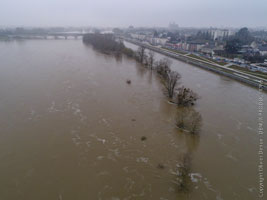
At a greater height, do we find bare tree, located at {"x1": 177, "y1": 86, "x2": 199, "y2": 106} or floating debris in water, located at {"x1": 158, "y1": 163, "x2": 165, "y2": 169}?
bare tree, located at {"x1": 177, "y1": 86, "x2": 199, "y2": 106}

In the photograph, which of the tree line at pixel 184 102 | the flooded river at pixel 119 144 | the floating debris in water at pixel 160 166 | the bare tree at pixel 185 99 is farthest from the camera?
the bare tree at pixel 185 99

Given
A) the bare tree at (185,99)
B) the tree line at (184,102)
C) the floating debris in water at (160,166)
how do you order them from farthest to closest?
the bare tree at (185,99)
the tree line at (184,102)
the floating debris in water at (160,166)

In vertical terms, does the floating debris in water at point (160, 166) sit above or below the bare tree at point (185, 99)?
below

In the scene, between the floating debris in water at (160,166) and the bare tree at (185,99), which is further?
the bare tree at (185,99)

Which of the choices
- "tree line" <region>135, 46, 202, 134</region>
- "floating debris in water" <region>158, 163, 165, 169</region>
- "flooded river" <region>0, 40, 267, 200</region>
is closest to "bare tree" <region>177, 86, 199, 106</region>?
"tree line" <region>135, 46, 202, 134</region>

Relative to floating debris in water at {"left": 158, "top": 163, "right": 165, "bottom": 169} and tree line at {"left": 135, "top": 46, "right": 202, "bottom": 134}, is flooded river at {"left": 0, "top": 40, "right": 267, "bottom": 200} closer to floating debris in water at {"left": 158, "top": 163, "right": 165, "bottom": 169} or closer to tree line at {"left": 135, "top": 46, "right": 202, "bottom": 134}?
floating debris in water at {"left": 158, "top": 163, "right": 165, "bottom": 169}

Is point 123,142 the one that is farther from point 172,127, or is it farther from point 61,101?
point 61,101

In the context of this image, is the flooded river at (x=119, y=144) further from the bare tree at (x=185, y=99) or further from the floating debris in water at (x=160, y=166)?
the bare tree at (x=185, y=99)

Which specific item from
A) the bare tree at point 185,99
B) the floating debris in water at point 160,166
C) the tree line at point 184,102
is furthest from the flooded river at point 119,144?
the bare tree at point 185,99

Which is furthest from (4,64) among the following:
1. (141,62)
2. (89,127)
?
(89,127)
